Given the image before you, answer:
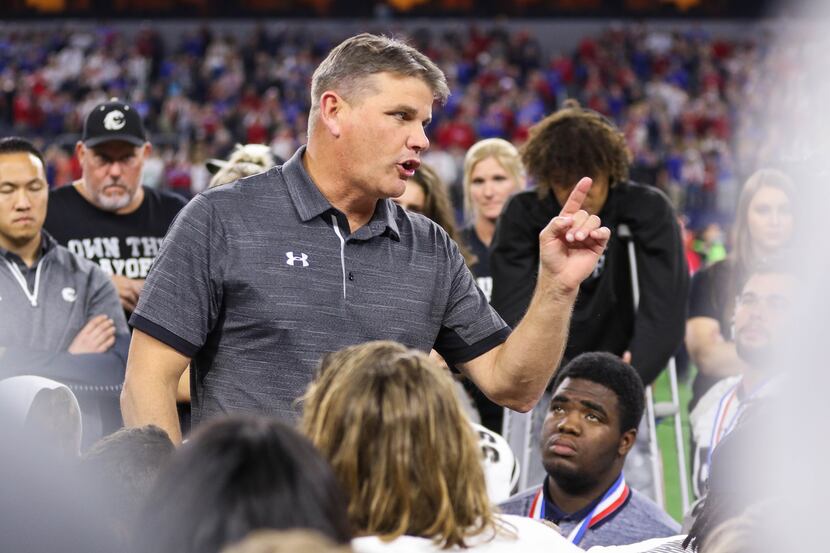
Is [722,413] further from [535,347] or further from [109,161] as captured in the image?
[109,161]

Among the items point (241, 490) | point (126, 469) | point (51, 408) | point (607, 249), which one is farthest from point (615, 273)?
point (241, 490)

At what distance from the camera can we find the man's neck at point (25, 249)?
15.5 feet

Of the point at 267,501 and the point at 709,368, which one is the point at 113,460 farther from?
the point at 709,368

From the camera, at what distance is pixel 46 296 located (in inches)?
185

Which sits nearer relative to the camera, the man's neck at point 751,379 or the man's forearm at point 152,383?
the man's forearm at point 152,383

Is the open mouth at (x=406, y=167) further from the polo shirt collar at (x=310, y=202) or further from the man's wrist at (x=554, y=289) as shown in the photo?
the man's wrist at (x=554, y=289)

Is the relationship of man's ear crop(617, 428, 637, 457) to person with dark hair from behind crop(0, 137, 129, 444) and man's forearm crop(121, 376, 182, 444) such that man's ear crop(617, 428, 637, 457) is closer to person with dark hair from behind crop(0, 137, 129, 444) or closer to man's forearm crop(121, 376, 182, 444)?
person with dark hair from behind crop(0, 137, 129, 444)

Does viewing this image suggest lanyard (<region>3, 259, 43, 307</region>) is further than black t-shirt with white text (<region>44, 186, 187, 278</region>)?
No

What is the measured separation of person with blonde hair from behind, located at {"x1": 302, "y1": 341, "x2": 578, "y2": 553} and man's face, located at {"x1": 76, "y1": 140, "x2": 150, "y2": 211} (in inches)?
136

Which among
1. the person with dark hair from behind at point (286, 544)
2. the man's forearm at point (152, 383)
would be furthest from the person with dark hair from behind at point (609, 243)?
the person with dark hair from behind at point (286, 544)

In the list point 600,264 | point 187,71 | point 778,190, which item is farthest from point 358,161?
point 187,71

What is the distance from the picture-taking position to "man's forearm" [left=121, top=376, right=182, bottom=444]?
300cm

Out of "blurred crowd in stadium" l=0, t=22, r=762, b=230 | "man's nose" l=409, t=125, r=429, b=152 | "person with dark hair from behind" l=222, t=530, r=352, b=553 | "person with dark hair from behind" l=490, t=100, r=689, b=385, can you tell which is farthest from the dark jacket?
"blurred crowd in stadium" l=0, t=22, r=762, b=230

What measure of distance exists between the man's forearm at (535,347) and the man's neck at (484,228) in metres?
2.86
